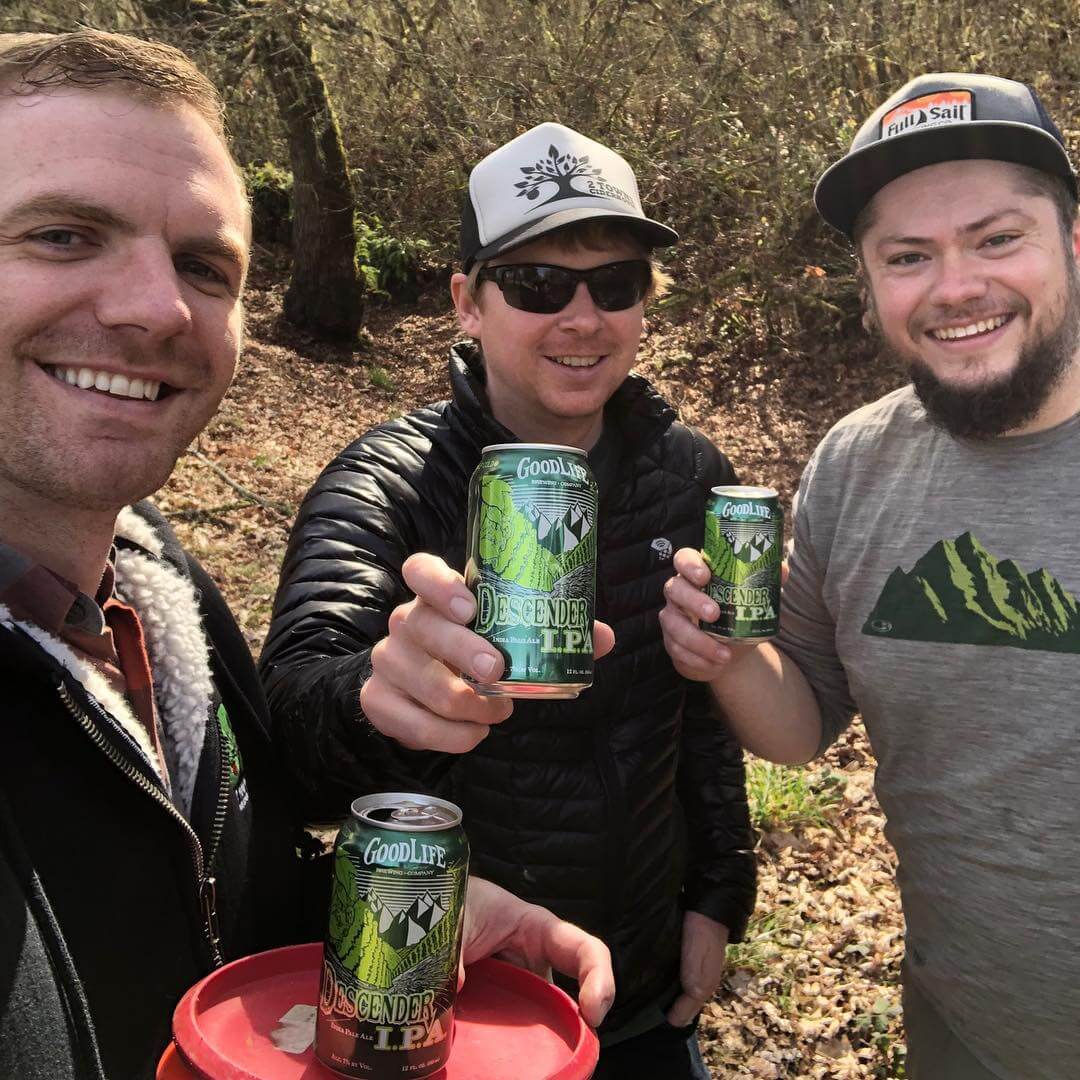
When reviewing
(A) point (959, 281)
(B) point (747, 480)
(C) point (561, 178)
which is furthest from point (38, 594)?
(B) point (747, 480)

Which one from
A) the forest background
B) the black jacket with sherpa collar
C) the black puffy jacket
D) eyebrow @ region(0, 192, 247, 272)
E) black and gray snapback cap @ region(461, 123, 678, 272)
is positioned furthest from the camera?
the forest background

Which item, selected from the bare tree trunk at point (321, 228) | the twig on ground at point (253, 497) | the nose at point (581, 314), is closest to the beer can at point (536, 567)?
the nose at point (581, 314)

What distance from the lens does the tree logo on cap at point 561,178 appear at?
221cm

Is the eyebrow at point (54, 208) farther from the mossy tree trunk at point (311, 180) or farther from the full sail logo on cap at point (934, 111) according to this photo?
the mossy tree trunk at point (311, 180)

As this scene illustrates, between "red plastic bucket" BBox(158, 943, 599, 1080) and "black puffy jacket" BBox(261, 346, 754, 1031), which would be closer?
"red plastic bucket" BBox(158, 943, 599, 1080)

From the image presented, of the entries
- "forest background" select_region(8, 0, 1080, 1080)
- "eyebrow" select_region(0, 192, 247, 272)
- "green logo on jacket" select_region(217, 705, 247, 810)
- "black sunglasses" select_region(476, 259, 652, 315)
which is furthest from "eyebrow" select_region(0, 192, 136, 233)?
"forest background" select_region(8, 0, 1080, 1080)

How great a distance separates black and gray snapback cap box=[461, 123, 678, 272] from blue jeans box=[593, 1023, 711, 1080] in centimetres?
171

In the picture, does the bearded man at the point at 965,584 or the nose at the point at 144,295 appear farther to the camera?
the bearded man at the point at 965,584

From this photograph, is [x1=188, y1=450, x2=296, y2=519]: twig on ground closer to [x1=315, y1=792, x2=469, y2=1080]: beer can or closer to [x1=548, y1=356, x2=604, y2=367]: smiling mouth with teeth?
[x1=548, y1=356, x2=604, y2=367]: smiling mouth with teeth

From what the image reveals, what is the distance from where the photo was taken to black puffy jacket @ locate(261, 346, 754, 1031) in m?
1.96

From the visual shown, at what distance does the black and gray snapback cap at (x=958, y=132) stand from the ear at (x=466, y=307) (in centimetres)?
84

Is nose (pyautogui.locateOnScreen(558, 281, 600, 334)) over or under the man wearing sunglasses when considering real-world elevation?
over

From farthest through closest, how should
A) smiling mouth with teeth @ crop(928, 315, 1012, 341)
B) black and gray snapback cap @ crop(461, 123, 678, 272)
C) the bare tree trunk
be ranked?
the bare tree trunk, black and gray snapback cap @ crop(461, 123, 678, 272), smiling mouth with teeth @ crop(928, 315, 1012, 341)

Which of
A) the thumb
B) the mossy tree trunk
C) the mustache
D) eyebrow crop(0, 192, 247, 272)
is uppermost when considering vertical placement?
the mossy tree trunk
